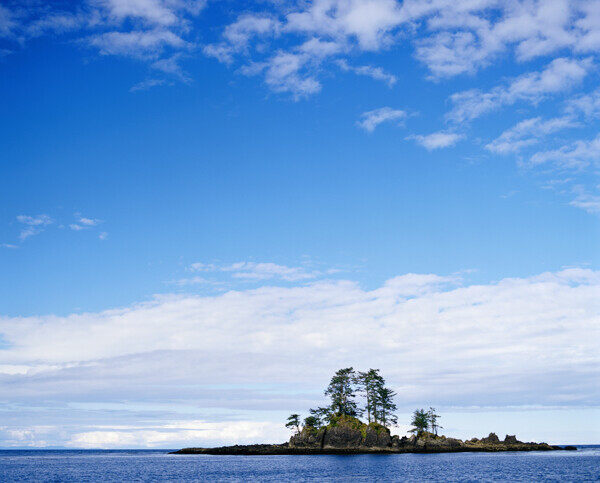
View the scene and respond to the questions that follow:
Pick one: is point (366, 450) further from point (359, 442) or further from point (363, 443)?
point (359, 442)

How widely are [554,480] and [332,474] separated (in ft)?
109

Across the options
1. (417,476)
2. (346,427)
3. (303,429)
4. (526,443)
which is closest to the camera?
(417,476)

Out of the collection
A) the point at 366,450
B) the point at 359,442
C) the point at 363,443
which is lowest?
the point at 366,450

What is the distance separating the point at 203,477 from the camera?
88.4 metres

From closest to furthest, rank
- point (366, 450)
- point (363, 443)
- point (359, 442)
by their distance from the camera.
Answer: point (366, 450) < point (359, 442) < point (363, 443)

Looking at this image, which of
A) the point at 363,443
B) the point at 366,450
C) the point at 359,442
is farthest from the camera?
the point at 363,443

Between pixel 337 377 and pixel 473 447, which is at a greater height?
pixel 337 377

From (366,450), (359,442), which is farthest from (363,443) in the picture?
(366,450)

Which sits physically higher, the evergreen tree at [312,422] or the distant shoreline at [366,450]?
the evergreen tree at [312,422]

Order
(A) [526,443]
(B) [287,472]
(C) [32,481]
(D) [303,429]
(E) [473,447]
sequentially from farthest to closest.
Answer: (A) [526,443]
(E) [473,447]
(D) [303,429]
(B) [287,472]
(C) [32,481]

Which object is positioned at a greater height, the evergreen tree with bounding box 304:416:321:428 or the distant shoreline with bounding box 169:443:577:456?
the evergreen tree with bounding box 304:416:321:428

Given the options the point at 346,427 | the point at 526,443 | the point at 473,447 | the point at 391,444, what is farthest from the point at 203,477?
the point at 526,443

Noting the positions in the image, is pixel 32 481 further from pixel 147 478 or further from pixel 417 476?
pixel 417 476

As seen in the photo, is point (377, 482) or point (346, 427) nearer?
point (377, 482)
